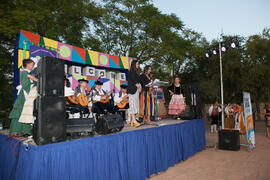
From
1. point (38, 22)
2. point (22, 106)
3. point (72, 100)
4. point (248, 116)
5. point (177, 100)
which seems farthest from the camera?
point (38, 22)

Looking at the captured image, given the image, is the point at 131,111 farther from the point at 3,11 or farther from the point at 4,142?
the point at 3,11

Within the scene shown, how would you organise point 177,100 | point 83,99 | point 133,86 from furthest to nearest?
point 177,100 → point 83,99 → point 133,86

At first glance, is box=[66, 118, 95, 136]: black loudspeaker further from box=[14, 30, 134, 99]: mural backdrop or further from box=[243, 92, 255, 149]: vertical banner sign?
box=[243, 92, 255, 149]: vertical banner sign

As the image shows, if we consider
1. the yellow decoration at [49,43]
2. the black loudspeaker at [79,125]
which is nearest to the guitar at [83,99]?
the black loudspeaker at [79,125]

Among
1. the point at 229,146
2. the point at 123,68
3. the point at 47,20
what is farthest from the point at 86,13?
the point at 229,146

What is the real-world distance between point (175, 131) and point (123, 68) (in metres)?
5.07

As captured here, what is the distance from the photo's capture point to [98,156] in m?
2.80

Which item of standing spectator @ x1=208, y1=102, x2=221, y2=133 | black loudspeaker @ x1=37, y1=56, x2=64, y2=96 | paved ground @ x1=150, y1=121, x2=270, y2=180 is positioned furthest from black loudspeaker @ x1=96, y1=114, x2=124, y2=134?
standing spectator @ x1=208, y1=102, x2=221, y2=133

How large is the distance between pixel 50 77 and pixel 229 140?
19.6 ft

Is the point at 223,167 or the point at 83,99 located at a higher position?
the point at 83,99

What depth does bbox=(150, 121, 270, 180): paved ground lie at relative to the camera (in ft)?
12.5

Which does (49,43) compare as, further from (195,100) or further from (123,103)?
(195,100)

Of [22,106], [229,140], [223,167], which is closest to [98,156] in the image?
[22,106]

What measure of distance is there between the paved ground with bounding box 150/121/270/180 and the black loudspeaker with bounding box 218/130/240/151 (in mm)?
224
